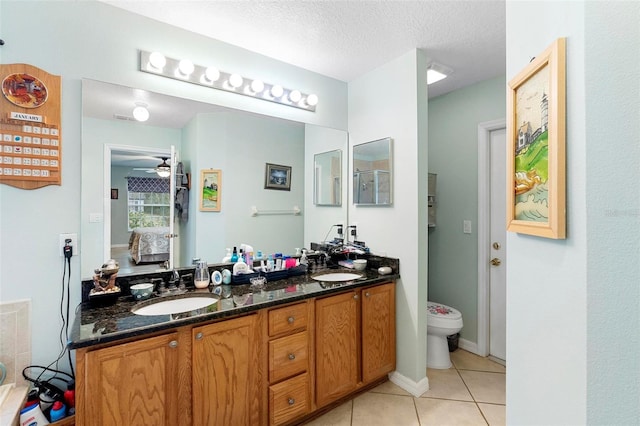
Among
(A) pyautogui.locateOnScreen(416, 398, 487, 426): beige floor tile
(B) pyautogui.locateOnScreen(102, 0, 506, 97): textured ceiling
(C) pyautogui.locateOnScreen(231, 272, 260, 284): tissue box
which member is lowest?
(A) pyautogui.locateOnScreen(416, 398, 487, 426): beige floor tile

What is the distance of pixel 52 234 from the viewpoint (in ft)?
4.82

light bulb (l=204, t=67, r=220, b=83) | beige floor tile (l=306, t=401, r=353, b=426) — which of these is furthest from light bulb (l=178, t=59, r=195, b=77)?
beige floor tile (l=306, t=401, r=353, b=426)

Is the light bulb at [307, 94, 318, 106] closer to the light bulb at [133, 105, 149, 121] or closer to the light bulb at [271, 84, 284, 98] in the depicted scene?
the light bulb at [271, 84, 284, 98]

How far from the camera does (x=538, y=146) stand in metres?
0.85

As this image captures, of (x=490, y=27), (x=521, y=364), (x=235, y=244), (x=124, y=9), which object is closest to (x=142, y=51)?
(x=124, y=9)

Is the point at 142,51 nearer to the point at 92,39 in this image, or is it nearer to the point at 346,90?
the point at 92,39

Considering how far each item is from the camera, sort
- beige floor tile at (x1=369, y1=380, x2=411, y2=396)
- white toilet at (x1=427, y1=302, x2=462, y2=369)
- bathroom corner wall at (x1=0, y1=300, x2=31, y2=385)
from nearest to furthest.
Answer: bathroom corner wall at (x1=0, y1=300, x2=31, y2=385) → beige floor tile at (x1=369, y1=380, x2=411, y2=396) → white toilet at (x1=427, y1=302, x2=462, y2=369)

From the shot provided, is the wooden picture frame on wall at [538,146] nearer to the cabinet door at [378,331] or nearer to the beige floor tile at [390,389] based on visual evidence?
the cabinet door at [378,331]

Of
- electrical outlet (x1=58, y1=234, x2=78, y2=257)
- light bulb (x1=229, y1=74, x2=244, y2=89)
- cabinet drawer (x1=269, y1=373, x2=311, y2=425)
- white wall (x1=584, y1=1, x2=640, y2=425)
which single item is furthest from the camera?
light bulb (x1=229, y1=74, x2=244, y2=89)

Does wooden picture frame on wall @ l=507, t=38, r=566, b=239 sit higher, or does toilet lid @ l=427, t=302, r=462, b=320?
wooden picture frame on wall @ l=507, t=38, r=566, b=239

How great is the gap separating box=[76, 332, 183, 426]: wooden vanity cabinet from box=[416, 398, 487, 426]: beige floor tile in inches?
60.1

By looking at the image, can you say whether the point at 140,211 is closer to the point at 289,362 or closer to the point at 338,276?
the point at 289,362

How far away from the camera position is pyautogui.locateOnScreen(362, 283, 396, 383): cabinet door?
81.2 inches

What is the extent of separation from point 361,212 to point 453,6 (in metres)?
1.57
